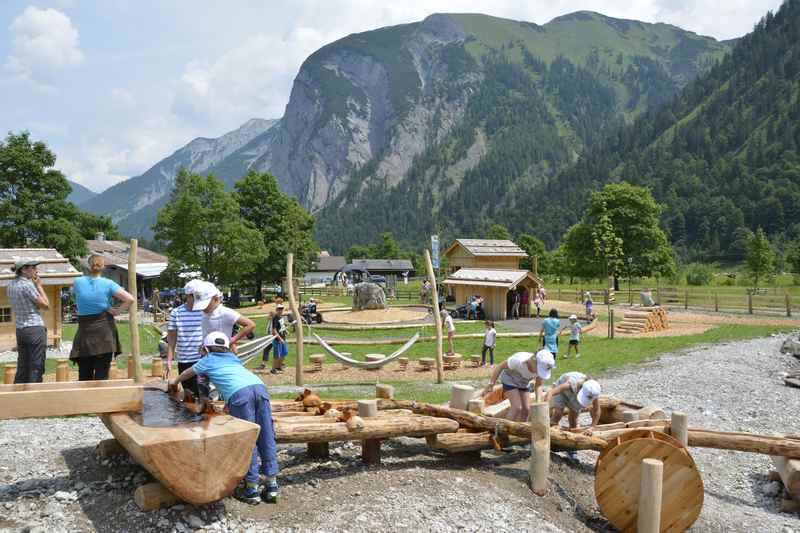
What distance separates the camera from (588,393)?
7.71m

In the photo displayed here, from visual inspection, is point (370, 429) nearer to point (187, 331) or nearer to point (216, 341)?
point (216, 341)

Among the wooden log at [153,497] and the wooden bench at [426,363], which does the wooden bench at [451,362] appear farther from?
the wooden log at [153,497]

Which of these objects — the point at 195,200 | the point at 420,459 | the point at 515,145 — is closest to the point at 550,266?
the point at 195,200

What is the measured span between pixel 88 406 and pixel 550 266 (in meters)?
66.5

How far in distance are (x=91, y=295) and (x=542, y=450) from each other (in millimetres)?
5423

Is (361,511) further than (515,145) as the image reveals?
No

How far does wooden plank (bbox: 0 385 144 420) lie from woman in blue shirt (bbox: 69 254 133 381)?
80.1 inches

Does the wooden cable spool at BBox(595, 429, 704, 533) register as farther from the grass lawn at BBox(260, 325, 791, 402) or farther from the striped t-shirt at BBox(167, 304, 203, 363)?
the grass lawn at BBox(260, 325, 791, 402)

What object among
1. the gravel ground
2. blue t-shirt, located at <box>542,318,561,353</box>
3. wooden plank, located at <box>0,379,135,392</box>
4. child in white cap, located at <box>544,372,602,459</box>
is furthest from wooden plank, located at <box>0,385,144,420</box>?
blue t-shirt, located at <box>542,318,561,353</box>

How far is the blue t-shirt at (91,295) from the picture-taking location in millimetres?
6914

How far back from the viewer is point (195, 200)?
3534 centimetres

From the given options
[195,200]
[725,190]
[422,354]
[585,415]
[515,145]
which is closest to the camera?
[585,415]

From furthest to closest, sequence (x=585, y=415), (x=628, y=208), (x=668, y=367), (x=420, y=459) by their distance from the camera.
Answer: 1. (x=628, y=208)
2. (x=668, y=367)
3. (x=585, y=415)
4. (x=420, y=459)

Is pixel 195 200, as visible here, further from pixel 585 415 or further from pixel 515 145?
pixel 515 145
